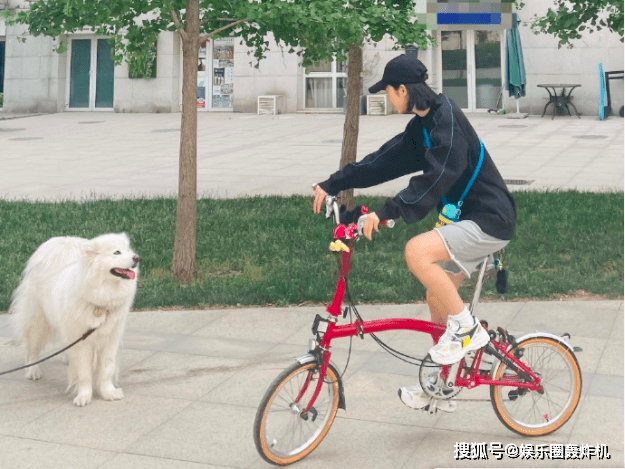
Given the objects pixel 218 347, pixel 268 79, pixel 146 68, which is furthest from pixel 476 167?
pixel 146 68

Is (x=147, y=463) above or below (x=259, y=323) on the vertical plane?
below

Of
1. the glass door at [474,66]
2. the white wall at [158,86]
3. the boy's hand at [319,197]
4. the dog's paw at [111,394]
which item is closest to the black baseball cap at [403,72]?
the boy's hand at [319,197]

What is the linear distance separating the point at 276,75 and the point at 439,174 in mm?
25195

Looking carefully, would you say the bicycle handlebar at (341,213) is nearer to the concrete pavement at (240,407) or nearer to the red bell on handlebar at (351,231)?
the red bell on handlebar at (351,231)

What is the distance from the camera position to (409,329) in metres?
4.78

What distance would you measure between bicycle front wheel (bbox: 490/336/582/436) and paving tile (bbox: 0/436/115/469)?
80.8 inches

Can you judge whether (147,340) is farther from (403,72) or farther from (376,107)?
(376,107)

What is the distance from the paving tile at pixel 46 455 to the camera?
4840 millimetres

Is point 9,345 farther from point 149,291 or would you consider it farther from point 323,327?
point 323,327

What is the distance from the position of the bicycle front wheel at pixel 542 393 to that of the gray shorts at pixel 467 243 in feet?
1.82

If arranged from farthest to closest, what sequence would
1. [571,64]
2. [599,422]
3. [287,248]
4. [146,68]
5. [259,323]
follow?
1. [146,68]
2. [571,64]
3. [287,248]
4. [259,323]
5. [599,422]

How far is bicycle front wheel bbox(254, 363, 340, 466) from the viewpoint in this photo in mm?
4562

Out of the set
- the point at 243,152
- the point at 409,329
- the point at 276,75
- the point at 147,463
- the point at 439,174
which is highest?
the point at 276,75

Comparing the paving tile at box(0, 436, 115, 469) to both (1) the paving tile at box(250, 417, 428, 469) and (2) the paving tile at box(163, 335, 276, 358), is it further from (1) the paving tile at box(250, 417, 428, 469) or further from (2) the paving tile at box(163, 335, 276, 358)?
(2) the paving tile at box(163, 335, 276, 358)
